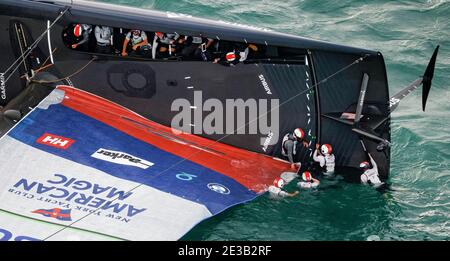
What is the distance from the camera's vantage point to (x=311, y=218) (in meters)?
13.4

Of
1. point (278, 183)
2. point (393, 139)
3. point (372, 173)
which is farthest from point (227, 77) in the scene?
point (393, 139)

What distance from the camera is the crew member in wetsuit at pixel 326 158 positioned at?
14.2 meters

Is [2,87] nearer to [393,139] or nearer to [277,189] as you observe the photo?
[277,189]

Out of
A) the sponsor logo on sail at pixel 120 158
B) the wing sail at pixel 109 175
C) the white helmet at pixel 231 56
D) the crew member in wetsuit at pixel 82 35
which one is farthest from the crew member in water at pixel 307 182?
the crew member in wetsuit at pixel 82 35

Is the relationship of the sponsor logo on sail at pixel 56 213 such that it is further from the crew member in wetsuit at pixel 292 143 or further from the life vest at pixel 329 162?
the life vest at pixel 329 162

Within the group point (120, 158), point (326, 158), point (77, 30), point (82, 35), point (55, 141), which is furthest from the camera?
point (82, 35)

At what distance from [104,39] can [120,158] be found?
8.60ft

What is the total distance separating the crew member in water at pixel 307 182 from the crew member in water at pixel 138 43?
3.79m

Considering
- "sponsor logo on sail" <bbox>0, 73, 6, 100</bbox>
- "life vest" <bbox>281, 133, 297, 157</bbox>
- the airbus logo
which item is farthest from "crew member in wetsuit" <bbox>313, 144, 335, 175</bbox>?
"sponsor logo on sail" <bbox>0, 73, 6, 100</bbox>

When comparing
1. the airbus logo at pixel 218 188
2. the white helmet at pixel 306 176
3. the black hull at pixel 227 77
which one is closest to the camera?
the airbus logo at pixel 218 188

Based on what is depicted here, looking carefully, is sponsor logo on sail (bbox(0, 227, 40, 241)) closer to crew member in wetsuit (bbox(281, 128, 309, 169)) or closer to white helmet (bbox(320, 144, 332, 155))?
crew member in wetsuit (bbox(281, 128, 309, 169))

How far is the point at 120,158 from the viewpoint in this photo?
1341cm

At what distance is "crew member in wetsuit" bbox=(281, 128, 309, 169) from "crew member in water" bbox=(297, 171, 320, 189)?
418 mm

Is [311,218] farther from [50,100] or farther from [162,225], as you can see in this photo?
[50,100]
